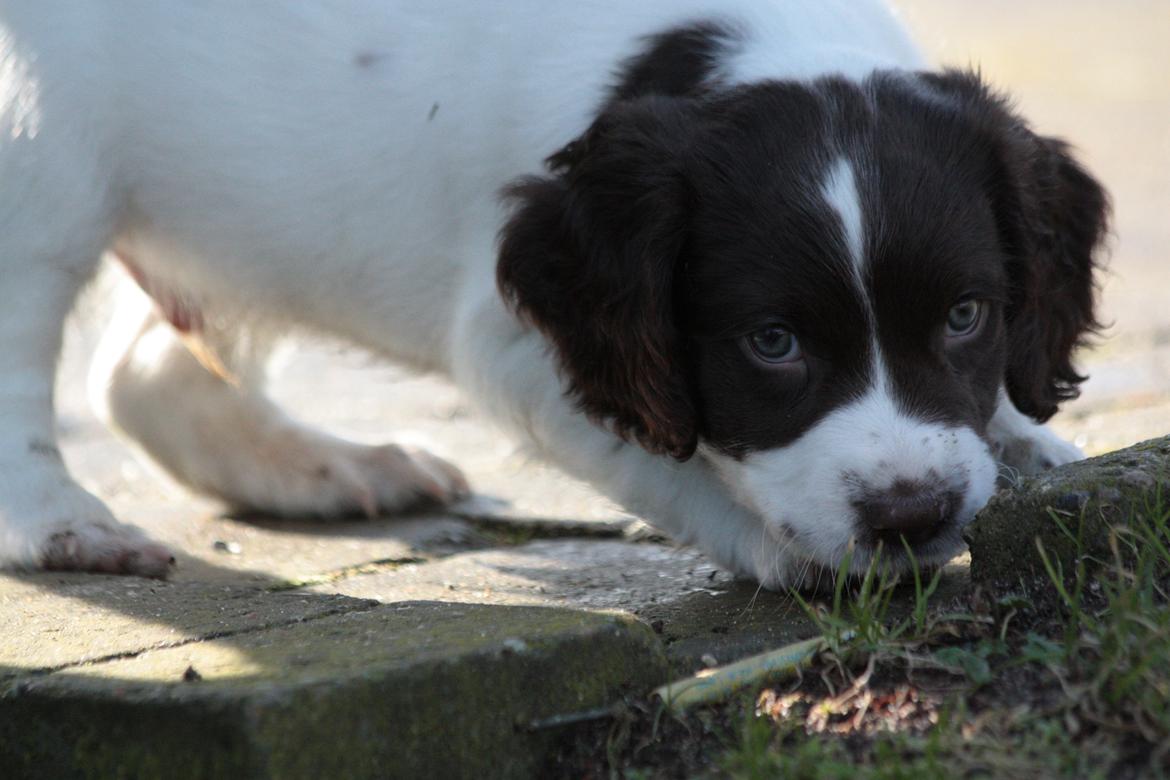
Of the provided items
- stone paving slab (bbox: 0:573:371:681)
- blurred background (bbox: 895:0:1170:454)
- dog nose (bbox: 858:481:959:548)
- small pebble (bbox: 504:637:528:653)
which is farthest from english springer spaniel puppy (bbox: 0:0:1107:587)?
small pebble (bbox: 504:637:528:653)

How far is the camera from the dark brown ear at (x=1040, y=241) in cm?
290

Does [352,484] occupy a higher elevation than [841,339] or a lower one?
lower

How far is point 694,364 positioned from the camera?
2809mm

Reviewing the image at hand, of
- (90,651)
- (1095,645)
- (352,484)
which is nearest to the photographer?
(1095,645)

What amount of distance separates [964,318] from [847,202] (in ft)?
1.00

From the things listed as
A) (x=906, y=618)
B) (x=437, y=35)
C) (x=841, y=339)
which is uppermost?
(x=437, y=35)

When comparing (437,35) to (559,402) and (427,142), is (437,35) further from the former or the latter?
(559,402)

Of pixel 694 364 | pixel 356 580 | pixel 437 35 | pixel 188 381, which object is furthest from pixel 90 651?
pixel 188 381

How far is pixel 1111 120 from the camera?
444 inches

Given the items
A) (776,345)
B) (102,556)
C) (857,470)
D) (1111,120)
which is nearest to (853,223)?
(776,345)

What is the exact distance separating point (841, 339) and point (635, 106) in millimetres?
642

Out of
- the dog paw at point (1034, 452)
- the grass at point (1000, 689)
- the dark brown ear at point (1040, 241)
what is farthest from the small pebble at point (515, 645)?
the dog paw at point (1034, 452)

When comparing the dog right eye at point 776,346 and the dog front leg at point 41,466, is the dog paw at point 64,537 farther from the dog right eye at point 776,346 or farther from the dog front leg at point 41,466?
the dog right eye at point 776,346

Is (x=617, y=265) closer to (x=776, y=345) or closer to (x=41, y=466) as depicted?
(x=776, y=345)
